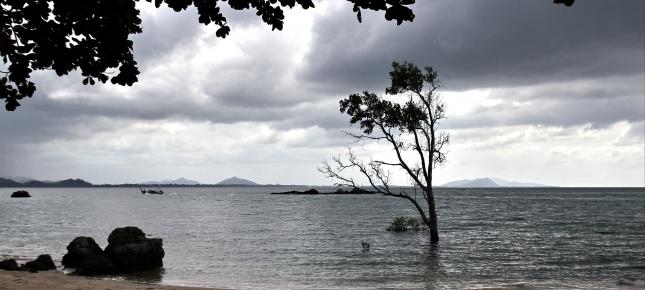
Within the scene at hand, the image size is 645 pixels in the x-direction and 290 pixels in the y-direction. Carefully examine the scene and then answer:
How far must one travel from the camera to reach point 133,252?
78.2 feet

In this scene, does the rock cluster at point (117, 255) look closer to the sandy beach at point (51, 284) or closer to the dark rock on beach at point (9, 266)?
the dark rock on beach at point (9, 266)

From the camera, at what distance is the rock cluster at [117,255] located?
22.5 meters

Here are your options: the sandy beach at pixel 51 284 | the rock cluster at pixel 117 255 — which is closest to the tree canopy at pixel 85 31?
the sandy beach at pixel 51 284

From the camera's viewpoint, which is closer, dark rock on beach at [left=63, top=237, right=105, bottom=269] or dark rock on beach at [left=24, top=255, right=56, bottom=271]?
dark rock on beach at [left=24, top=255, right=56, bottom=271]

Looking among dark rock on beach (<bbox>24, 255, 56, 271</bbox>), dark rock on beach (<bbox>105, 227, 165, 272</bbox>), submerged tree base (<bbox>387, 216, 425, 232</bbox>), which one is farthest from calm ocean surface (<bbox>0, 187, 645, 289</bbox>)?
dark rock on beach (<bbox>24, 255, 56, 271</bbox>)

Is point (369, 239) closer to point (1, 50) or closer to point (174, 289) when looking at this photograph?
point (174, 289)

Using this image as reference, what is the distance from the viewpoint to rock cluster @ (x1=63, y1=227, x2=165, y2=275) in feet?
74.0

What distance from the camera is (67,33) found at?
7141 mm

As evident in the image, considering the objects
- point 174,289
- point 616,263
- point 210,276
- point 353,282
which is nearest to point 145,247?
point 210,276

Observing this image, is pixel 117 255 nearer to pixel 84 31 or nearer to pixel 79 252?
pixel 79 252

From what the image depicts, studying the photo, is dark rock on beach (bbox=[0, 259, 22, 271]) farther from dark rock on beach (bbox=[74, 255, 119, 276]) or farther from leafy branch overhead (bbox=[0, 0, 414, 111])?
leafy branch overhead (bbox=[0, 0, 414, 111])

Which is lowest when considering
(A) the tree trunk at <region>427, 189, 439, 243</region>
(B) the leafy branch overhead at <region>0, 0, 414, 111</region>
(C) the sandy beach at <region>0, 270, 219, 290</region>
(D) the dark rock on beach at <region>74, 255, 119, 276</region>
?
(D) the dark rock on beach at <region>74, 255, 119, 276</region>

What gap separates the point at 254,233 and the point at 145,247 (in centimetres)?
2183

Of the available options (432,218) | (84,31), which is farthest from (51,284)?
(432,218)
